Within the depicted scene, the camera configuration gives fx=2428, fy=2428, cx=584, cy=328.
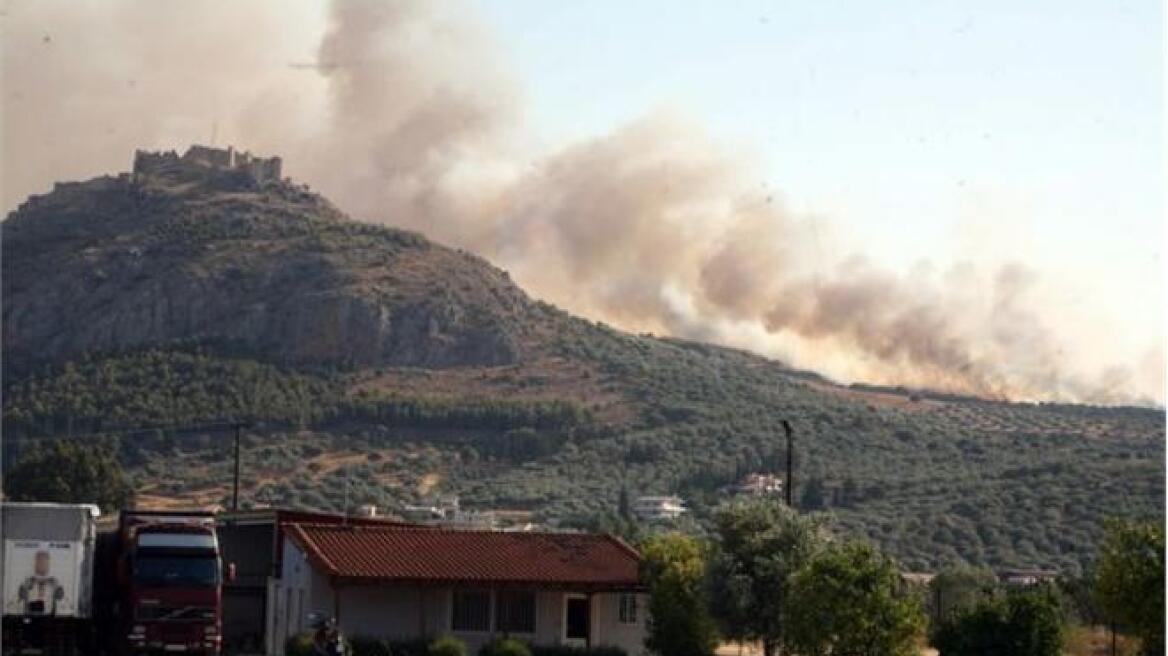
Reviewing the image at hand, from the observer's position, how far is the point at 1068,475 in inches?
6781

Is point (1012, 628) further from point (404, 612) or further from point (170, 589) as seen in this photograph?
point (170, 589)

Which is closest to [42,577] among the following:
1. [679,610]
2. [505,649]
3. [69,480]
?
[505,649]

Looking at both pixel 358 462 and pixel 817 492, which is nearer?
pixel 817 492

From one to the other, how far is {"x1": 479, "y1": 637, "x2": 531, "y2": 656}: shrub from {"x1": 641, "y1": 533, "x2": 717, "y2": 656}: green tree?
22.9ft

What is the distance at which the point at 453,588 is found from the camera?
241 feet

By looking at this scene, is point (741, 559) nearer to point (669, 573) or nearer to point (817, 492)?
point (669, 573)

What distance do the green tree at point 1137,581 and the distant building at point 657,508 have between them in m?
93.2

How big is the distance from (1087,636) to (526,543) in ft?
68.3

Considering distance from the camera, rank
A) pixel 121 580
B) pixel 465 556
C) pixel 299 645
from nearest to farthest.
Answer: pixel 121 580, pixel 299 645, pixel 465 556

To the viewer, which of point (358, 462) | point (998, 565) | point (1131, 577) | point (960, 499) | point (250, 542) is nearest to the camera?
point (1131, 577)

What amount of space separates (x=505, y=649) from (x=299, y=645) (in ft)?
18.6

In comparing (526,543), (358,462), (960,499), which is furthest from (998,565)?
(526,543)

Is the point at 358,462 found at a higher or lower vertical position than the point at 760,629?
higher

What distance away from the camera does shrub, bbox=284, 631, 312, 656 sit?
217ft
